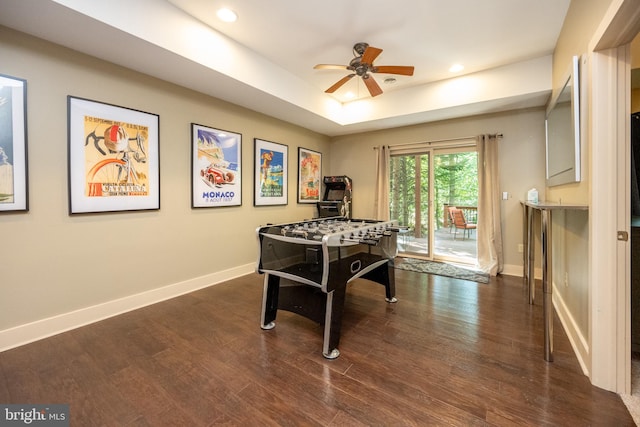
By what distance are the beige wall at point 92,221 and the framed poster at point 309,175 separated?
4.71 feet

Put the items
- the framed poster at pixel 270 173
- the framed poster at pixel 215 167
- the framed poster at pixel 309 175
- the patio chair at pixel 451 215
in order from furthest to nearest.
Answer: the framed poster at pixel 309 175
the patio chair at pixel 451 215
the framed poster at pixel 270 173
the framed poster at pixel 215 167

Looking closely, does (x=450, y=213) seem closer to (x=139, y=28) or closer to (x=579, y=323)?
(x=579, y=323)

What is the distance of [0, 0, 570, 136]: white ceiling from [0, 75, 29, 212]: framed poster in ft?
1.63

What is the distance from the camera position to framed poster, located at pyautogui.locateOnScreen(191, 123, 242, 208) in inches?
130

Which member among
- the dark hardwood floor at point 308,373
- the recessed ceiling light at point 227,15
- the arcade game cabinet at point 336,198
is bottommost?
the dark hardwood floor at point 308,373

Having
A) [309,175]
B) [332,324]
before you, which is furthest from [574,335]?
[309,175]

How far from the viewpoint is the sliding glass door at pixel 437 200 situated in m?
4.46

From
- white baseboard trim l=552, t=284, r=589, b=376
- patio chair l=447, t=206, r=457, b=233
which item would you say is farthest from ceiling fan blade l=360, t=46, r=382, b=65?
patio chair l=447, t=206, r=457, b=233

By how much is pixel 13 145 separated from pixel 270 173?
8.96 ft

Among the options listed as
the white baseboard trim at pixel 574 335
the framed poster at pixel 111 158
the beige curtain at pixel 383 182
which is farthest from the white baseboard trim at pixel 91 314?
the white baseboard trim at pixel 574 335

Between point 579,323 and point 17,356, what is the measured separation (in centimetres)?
417

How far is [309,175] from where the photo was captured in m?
5.13

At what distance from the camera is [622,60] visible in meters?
1.51

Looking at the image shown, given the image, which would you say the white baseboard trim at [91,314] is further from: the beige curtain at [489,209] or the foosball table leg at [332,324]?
the beige curtain at [489,209]
